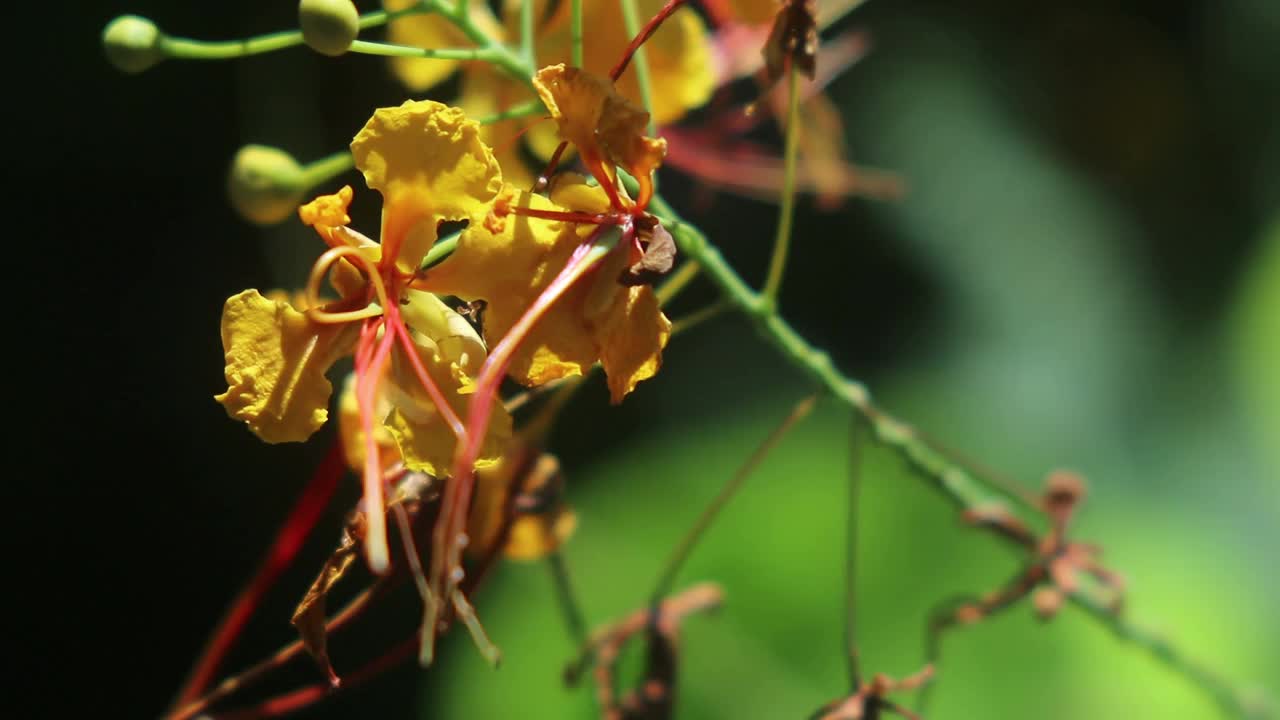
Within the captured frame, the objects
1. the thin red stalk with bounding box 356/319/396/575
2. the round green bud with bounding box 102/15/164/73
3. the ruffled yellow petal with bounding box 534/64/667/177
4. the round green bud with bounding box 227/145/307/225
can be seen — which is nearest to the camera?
the thin red stalk with bounding box 356/319/396/575

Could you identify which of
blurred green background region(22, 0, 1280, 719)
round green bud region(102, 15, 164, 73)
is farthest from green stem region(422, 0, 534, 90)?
blurred green background region(22, 0, 1280, 719)

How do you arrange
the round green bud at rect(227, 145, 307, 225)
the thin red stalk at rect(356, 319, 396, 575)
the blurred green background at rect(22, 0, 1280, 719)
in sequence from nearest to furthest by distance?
the thin red stalk at rect(356, 319, 396, 575)
the round green bud at rect(227, 145, 307, 225)
the blurred green background at rect(22, 0, 1280, 719)

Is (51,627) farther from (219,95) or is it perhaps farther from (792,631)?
(792,631)

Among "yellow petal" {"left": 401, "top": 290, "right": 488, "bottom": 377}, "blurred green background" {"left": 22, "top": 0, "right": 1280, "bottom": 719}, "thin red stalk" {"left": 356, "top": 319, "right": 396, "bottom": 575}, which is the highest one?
"yellow petal" {"left": 401, "top": 290, "right": 488, "bottom": 377}

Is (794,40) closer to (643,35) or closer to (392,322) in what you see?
(643,35)

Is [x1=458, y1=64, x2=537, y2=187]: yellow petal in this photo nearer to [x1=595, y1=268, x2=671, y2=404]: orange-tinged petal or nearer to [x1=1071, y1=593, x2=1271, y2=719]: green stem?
[x1=595, y1=268, x2=671, y2=404]: orange-tinged petal

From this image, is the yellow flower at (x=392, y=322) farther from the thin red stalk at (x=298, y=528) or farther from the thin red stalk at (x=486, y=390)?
the thin red stalk at (x=298, y=528)

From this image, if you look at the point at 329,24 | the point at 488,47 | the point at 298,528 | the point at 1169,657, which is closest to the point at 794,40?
the point at 488,47

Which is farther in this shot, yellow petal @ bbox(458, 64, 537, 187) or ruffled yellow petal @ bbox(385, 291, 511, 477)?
yellow petal @ bbox(458, 64, 537, 187)
